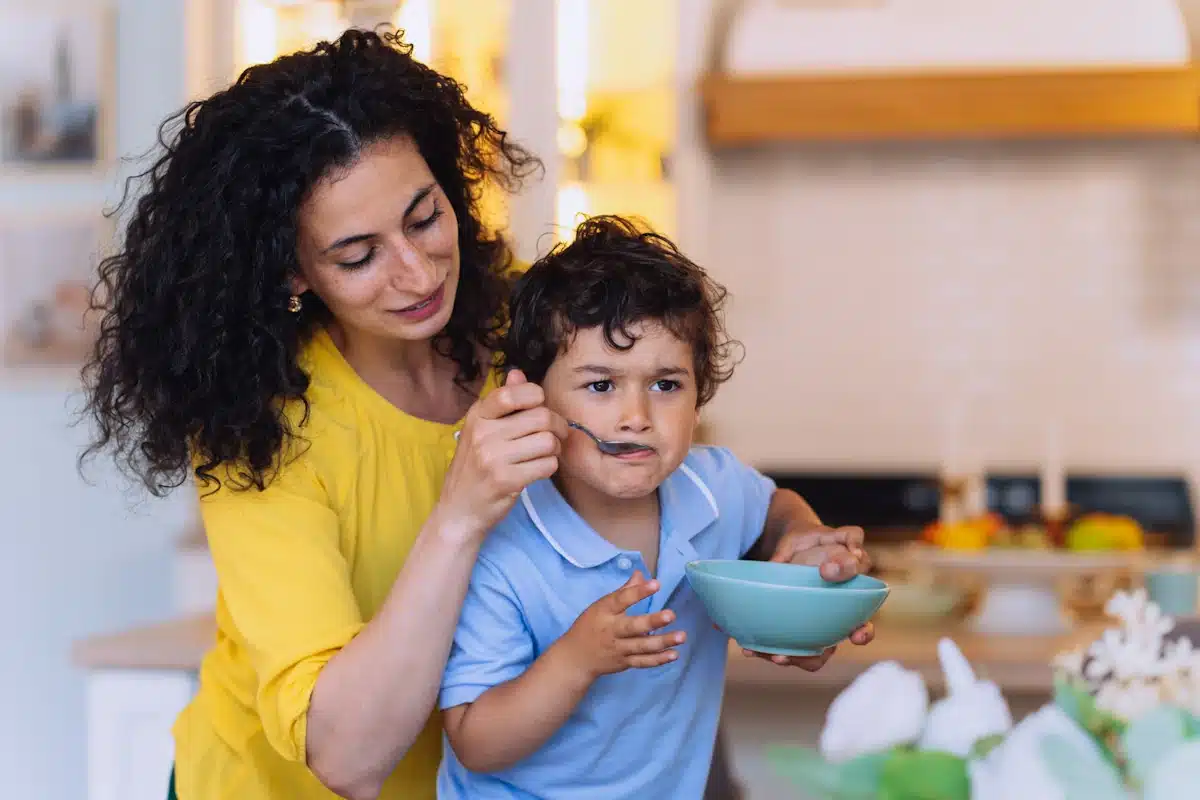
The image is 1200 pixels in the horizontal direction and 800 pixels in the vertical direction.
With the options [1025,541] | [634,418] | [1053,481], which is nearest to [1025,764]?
[634,418]

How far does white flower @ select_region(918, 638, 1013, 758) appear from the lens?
660 mm

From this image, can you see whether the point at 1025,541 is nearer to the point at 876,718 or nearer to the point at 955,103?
the point at 955,103

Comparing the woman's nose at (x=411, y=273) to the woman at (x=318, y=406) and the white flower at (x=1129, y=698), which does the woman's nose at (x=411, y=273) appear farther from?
the white flower at (x=1129, y=698)

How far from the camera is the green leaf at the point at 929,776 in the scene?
0.64m

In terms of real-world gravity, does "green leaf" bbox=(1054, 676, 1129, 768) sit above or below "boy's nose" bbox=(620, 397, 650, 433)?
below

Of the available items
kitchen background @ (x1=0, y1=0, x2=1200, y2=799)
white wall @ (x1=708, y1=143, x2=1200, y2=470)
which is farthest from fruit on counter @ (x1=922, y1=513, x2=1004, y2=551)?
white wall @ (x1=708, y1=143, x2=1200, y2=470)

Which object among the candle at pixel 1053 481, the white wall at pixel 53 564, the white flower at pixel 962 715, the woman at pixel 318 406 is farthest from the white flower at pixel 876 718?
the white wall at pixel 53 564

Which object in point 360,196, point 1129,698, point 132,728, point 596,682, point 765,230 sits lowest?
point 132,728

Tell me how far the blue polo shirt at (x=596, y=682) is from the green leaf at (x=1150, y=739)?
2.29ft

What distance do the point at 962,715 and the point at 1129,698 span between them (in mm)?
92

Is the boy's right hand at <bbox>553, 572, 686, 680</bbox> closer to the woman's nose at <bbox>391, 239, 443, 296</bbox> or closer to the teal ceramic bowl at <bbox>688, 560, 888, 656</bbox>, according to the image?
the teal ceramic bowl at <bbox>688, 560, 888, 656</bbox>

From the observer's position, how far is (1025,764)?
59 centimetres

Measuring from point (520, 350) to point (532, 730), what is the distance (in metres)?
0.39

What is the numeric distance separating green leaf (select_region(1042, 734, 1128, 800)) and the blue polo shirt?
0.69 m
